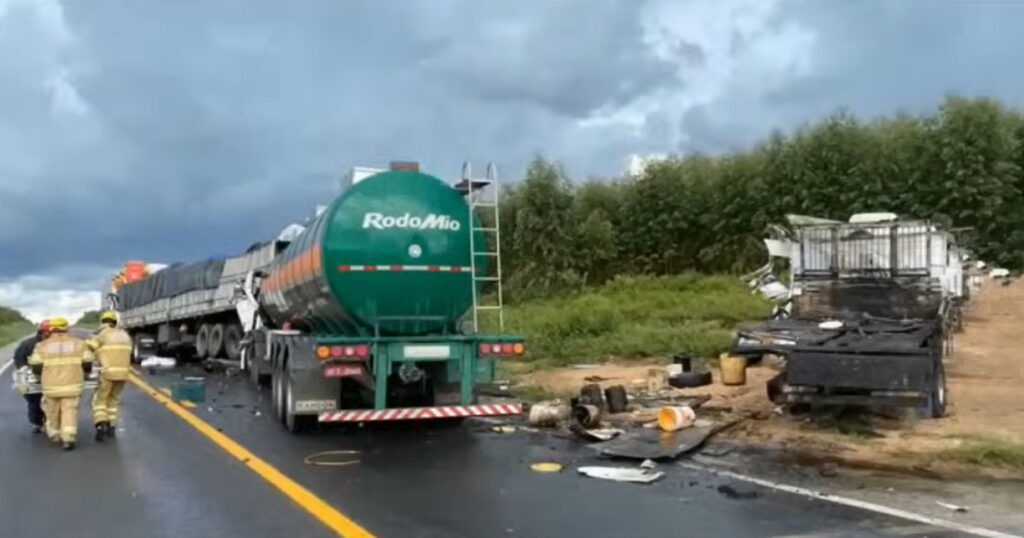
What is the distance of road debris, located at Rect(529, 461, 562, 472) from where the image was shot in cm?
979

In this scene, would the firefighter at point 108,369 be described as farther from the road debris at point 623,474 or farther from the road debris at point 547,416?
the road debris at point 623,474

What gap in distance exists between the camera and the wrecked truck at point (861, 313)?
36.7 feet

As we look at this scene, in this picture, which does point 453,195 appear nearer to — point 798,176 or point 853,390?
point 853,390

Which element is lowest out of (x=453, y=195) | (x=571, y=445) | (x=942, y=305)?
(x=571, y=445)

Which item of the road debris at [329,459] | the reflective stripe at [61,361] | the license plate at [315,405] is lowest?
the road debris at [329,459]

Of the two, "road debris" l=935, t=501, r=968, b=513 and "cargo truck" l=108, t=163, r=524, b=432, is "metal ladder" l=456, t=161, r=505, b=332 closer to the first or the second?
"cargo truck" l=108, t=163, r=524, b=432

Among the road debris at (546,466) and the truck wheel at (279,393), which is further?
the truck wheel at (279,393)

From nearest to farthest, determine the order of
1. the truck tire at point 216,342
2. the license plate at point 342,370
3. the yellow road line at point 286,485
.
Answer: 1. the yellow road line at point 286,485
2. the license plate at point 342,370
3. the truck tire at point 216,342

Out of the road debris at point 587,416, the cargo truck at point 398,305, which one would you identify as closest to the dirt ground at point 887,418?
the road debris at point 587,416

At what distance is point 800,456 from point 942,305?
7.73 m

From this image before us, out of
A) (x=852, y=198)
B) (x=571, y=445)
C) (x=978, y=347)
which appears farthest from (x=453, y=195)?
(x=852, y=198)

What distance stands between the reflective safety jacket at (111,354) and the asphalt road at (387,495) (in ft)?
2.65

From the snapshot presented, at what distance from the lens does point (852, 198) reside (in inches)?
1515

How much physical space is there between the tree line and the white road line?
26255 millimetres
